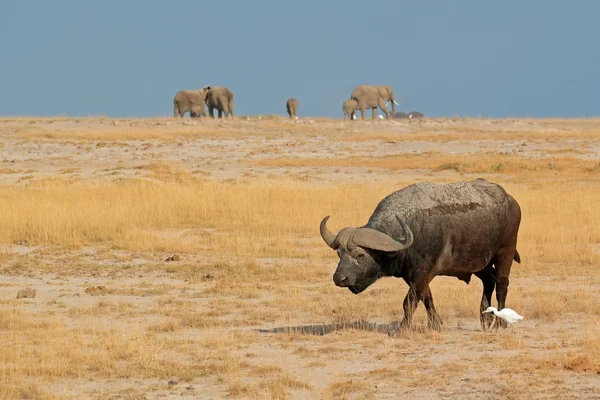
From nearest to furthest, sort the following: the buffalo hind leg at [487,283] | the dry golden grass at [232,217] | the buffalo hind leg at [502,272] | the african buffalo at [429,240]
→ the african buffalo at [429,240]
the buffalo hind leg at [502,272]
the buffalo hind leg at [487,283]
the dry golden grass at [232,217]

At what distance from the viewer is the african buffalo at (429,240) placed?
10234 millimetres

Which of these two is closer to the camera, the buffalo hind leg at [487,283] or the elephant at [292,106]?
the buffalo hind leg at [487,283]

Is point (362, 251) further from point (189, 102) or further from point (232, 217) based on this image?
point (189, 102)

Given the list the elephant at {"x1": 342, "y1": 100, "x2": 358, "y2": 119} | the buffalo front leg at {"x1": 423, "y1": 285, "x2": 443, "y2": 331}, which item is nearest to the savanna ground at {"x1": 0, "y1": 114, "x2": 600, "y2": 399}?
the buffalo front leg at {"x1": 423, "y1": 285, "x2": 443, "y2": 331}

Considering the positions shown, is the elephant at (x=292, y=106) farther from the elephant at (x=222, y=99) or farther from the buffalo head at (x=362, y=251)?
the buffalo head at (x=362, y=251)

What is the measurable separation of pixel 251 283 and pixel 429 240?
166 inches

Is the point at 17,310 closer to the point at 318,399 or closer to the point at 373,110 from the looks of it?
the point at 318,399

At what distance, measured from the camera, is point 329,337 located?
34.8 feet

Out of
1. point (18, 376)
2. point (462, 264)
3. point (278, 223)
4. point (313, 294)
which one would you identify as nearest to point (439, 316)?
point (462, 264)

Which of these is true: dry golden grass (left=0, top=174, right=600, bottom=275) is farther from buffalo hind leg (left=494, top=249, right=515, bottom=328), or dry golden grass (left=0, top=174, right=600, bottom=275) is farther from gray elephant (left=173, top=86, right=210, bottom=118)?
gray elephant (left=173, top=86, right=210, bottom=118)

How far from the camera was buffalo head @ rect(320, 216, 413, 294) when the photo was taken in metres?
10.1

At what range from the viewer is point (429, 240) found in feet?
34.8

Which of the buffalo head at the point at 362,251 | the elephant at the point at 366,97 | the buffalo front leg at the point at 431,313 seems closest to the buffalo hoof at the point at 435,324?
the buffalo front leg at the point at 431,313

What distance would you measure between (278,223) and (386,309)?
726 centimetres
